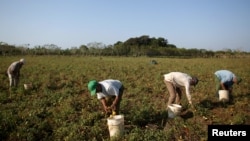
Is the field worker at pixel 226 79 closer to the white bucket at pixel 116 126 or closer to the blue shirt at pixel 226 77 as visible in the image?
the blue shirt at pixel 226 77

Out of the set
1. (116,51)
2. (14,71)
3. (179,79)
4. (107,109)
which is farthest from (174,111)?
(116,51)

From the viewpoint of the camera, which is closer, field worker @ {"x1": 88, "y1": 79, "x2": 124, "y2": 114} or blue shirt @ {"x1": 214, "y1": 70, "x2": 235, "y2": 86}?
field worker @ {"x1": 88, "y1": 79, "x2": 124, "y2": 114}

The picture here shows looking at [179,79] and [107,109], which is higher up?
[179,79]

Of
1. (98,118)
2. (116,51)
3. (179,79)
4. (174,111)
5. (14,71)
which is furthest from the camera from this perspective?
(116,51)

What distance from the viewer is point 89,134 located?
20.0 feet

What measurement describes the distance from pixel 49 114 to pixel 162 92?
518 cm

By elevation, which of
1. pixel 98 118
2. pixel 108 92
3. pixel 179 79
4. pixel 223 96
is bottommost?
pixel 98 118

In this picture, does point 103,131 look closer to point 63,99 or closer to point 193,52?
point 63,99

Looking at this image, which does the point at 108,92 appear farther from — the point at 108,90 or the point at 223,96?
the point at 223,96

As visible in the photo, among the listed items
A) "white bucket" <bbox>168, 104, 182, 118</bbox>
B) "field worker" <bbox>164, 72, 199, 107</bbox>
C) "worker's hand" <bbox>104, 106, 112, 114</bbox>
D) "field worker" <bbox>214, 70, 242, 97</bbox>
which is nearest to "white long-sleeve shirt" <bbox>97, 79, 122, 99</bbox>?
"worker's hand" <bbox>104, 106, 112, 114</bbox>

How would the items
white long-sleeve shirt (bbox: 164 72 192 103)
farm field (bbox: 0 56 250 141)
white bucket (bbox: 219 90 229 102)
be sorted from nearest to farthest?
farm field (bbox: 0 56 250 141) < white long-sleeve shirt (bbox: 164 72 192 103) < white bucket (bbox: 219 90 229 102)

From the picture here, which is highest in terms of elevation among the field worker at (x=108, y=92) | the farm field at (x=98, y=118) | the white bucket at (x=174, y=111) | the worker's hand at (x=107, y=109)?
the field worker at (x=108, y=92)

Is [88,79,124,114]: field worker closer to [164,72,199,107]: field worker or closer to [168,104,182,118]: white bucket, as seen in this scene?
[168,104,182,118]: white bucket

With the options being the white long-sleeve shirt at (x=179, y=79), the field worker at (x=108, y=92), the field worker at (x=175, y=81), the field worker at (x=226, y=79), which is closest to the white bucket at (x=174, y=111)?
the field worker at (x=175, y=81)
